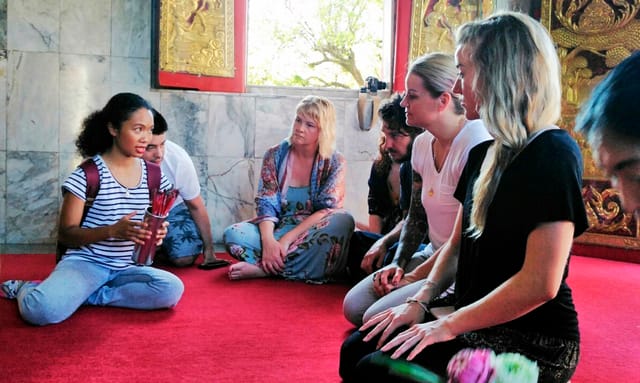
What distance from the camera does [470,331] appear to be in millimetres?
1392

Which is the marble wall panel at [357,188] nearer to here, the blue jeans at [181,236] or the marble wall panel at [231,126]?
the marble wall panel at [231,126]

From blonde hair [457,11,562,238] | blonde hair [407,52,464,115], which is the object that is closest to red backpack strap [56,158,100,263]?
blonde hair [407,52,464,115]

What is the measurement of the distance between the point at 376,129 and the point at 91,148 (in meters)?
2.79

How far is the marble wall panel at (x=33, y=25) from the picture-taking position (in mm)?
4531

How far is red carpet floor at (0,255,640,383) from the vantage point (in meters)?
1.99

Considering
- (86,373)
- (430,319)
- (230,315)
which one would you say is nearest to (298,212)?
(230,315)

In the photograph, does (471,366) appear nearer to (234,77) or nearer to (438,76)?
(438,76)

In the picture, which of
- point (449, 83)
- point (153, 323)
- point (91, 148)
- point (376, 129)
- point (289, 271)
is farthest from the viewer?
point (376, 129)

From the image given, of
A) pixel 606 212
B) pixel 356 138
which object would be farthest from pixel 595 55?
pixel 356 138

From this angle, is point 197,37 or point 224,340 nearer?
point 224,340

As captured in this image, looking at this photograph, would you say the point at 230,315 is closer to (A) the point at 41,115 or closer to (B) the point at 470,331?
(B) the point at 470,331

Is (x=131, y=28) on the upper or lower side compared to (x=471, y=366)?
upper

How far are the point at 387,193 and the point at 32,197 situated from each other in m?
2.75

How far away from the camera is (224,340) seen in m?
2.34
